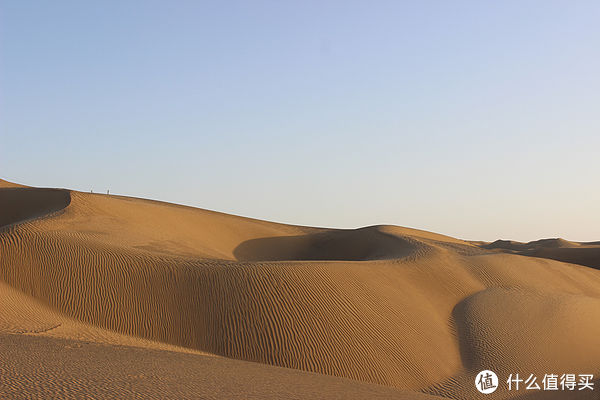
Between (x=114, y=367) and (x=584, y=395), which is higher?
(x=114, y=367)

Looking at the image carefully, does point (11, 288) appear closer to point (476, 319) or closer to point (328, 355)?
point (328, 355)

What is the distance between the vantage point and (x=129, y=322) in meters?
12.7

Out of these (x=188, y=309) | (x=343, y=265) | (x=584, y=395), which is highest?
(x=343, y=265)

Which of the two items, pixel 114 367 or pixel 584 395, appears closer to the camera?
pixel 114 367

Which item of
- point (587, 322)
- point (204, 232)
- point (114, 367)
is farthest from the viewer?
point (204, 232)

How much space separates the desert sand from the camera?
7871 mm

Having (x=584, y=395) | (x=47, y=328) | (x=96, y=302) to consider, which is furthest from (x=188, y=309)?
(x=584, y=395)

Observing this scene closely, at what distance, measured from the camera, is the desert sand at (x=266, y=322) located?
787cm

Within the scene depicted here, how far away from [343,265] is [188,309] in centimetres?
516

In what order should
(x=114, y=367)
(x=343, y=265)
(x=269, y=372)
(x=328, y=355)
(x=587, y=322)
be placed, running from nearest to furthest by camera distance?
(x=114, y=367) → (x=269, y=372) → (x=328, y=355) → (x=343, y=265) → (x=587, y=322)

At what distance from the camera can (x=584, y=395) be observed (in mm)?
12977

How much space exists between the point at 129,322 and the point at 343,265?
6.38 m

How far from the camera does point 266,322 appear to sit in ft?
41.2

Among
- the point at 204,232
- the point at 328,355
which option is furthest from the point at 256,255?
the point at 328,355
